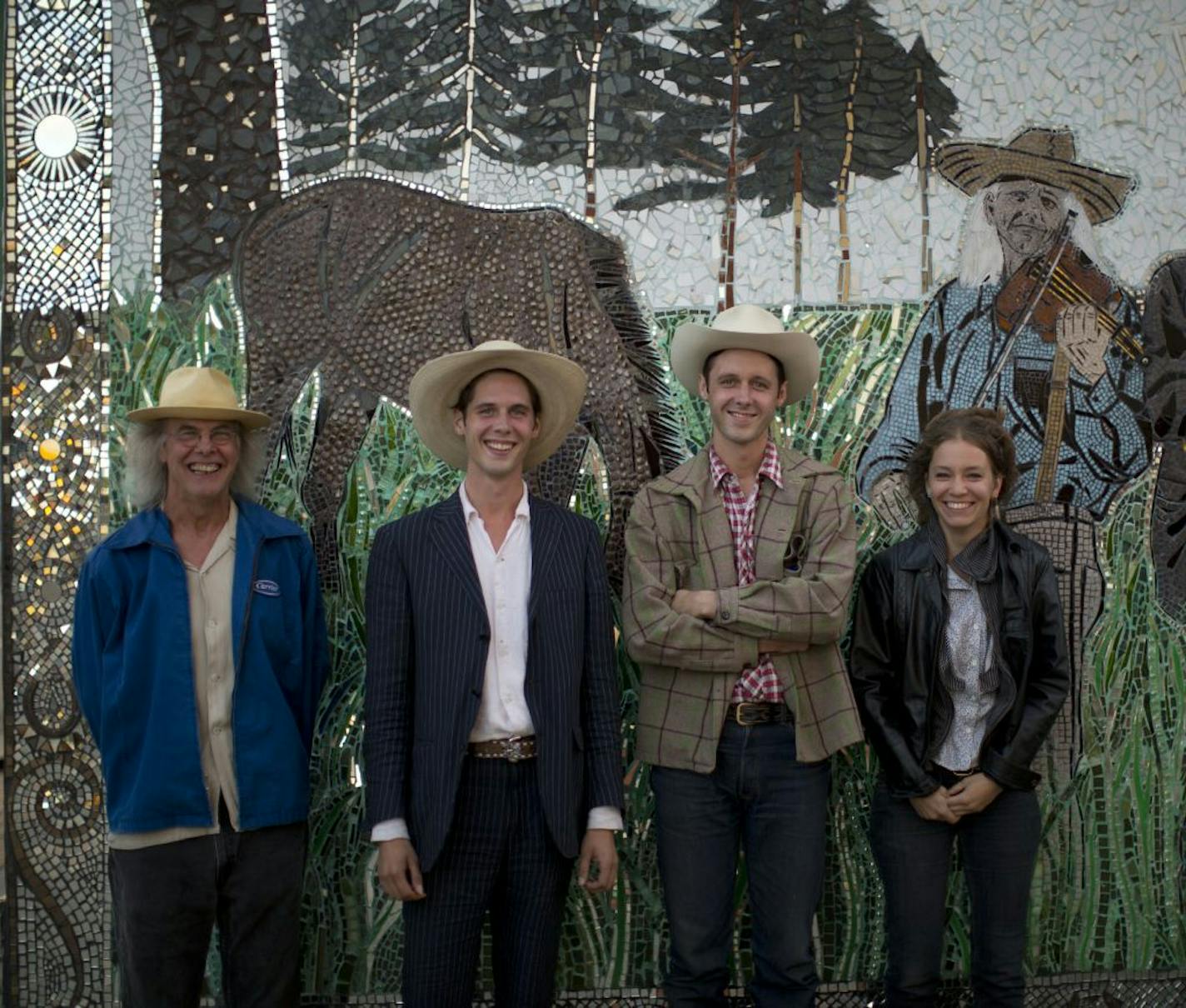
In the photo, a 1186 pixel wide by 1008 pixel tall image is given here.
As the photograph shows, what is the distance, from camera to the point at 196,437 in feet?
10.5

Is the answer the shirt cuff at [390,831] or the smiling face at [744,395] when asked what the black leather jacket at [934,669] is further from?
the shirt cuff at [390,831]

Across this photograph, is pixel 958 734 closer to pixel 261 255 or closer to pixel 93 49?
pixel 261 255

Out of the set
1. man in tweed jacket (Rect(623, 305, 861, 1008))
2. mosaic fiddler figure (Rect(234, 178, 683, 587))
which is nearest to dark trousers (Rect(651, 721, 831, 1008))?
man in tweed jacket (Rect(623, 305, 861, 1008))

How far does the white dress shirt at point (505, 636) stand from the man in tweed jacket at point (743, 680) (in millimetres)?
360

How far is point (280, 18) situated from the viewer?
3.87 metres

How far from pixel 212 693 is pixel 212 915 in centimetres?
61

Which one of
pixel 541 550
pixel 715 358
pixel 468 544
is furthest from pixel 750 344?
pixel 468 544

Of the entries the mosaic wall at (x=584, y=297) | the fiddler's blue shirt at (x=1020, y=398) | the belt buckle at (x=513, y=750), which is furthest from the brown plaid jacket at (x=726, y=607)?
the fiddler's blue shirt at (x=1020, y=398)

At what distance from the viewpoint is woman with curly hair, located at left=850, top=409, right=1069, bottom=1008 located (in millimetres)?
3271

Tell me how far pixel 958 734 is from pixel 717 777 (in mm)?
730

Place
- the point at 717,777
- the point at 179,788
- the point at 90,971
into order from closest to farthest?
the point at 179,788, the point at 717,777, the point at 90,971

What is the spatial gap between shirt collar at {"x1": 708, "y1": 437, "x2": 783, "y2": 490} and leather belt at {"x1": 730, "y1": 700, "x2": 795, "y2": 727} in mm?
641

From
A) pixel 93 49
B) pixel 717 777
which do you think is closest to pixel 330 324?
pixel 93 49

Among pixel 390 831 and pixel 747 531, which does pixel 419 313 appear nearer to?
pixel 747 531
